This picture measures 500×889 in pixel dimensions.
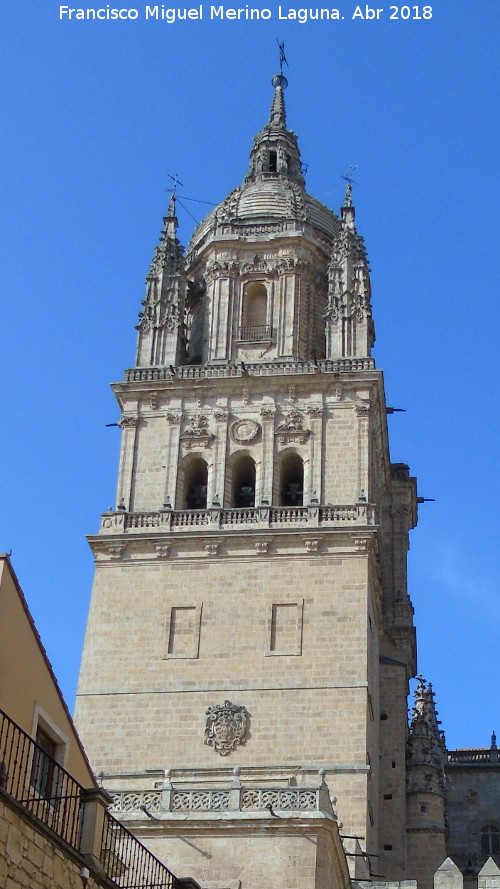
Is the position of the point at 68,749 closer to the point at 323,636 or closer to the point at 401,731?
the point at 323,636

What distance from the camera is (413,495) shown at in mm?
48531

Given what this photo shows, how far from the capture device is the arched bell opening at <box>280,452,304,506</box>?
42.3m

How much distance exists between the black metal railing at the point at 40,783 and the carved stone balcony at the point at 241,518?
68.8ft

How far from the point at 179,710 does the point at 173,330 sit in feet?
38.4

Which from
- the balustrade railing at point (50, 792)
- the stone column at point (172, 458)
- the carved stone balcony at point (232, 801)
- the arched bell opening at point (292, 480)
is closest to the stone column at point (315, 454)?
the arched bell opening at point (292, 480)

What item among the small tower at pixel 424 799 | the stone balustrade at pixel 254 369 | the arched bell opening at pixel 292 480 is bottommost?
the small tower at pixel 424 799

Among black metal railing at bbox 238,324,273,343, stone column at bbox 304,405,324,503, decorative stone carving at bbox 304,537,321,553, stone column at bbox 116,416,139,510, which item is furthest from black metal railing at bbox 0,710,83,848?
black metal railing at bbox 238,324,273,343

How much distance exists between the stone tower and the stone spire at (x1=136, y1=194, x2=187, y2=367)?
0.17 ft

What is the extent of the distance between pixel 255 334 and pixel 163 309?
9.39 feet

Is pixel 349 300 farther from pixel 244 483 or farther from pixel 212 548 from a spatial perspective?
pixel 212 548

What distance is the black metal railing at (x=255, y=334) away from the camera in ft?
146

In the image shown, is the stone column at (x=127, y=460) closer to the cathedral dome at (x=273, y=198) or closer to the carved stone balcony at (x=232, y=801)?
the cathedral dome at (x=273, y=198)

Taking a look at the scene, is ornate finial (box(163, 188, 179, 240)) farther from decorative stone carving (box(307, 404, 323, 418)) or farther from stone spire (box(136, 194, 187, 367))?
decorative stone carving (box(307, 404, 323, 418))

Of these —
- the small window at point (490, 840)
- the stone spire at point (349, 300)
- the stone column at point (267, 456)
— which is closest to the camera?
the stone column at point (267, 456)
